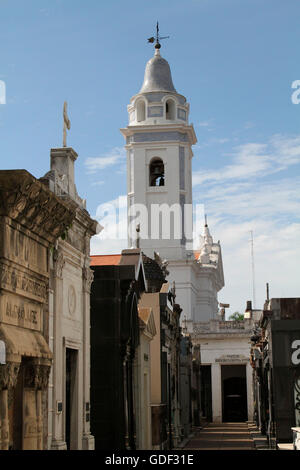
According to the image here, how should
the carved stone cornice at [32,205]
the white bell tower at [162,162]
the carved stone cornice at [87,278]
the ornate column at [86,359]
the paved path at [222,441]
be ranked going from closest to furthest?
the carved stone cornice at [32,205] < the ornate column at [86,359] < the carved stone cornice at [87,278] < the paved path at [222,441] < the white bell tower at [162,162]

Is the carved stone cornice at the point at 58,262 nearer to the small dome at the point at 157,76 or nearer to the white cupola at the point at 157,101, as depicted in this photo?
the white cupola at the point at 157,101

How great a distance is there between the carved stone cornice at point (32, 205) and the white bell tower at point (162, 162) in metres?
48.6

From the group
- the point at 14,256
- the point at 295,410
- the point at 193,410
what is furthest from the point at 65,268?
the point at 193,410

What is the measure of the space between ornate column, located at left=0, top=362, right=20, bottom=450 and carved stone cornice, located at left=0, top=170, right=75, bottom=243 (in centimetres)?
255

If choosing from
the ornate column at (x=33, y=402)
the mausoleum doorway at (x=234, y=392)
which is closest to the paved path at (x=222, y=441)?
the mausoleum doorway at (x=234, y=392)

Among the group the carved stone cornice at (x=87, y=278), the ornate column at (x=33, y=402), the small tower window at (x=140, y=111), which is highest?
the small tower window at (x=140, y=111)

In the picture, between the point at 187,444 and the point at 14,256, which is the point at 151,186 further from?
the point at 14,256

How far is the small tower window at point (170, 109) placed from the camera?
6612 centimetres

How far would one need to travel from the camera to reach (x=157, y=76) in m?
67.6

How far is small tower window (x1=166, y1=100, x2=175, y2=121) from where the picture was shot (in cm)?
6612

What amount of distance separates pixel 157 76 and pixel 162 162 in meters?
7.34

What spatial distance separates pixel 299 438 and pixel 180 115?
49.9m

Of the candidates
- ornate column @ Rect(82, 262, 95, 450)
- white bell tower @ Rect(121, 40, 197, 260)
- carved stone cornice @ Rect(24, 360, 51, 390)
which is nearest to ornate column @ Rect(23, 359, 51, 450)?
carved stone cornice @ Rect(24, 360, 51, 390)

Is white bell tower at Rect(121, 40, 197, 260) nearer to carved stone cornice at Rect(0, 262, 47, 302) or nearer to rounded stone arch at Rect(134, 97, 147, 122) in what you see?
rounded stone arch at Rect(134, 97, 147, 122)
